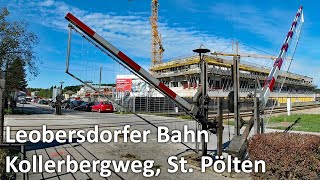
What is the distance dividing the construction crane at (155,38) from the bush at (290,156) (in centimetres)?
8784

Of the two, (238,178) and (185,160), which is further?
(185,160)

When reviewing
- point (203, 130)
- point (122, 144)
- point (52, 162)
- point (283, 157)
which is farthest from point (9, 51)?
point (283, 157)

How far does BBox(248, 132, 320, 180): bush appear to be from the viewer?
577 centimetres

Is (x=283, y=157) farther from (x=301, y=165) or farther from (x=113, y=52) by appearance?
(x=113, y=52)

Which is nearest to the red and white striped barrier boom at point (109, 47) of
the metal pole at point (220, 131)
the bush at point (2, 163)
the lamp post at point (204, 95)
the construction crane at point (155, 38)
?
the lamp post at point (204, 95)

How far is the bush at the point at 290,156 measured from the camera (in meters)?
5.77

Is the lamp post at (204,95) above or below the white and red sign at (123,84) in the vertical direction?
below

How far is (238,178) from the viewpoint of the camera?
720cm

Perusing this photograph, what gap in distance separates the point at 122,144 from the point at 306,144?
7408 mm

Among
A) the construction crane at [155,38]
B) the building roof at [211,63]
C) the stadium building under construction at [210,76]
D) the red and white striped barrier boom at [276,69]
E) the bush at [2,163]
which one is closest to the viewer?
the bush at [2,163]

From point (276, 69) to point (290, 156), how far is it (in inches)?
534

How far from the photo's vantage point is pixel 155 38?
320 feet

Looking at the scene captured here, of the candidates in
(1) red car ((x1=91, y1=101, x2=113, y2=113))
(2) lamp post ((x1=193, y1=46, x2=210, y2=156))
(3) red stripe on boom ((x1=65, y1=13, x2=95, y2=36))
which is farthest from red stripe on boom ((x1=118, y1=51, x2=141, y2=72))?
(1) red car ((x1=91, y1=101, x2=113, y2=113))

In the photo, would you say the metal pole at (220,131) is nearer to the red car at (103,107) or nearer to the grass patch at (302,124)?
the grass patch at (302,124)
